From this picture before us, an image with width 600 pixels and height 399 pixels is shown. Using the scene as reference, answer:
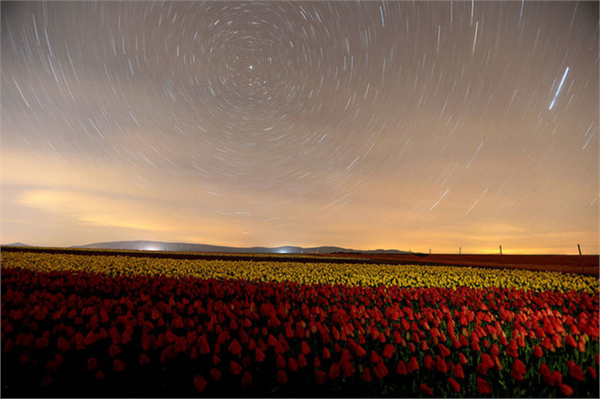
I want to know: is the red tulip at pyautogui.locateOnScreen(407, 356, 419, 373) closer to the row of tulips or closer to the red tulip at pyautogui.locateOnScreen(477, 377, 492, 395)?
the red tulip at pyautogui.locateOnScreen(477, 377, 492, 395)

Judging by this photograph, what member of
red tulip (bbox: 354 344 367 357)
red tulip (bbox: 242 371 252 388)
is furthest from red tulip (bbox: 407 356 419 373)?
red tulip (bbox: 242 371 252 388)

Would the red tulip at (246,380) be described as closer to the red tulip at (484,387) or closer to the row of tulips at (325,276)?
the red tulip at (484,387)

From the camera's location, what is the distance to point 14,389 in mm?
3430

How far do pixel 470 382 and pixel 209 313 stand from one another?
387 cm

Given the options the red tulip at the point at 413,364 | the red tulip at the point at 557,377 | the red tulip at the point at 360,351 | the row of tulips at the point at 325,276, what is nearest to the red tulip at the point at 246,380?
the red tulip at the point at 360,351

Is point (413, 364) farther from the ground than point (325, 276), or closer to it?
farther from the ground

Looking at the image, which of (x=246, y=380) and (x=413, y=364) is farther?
(x=413, y=364)

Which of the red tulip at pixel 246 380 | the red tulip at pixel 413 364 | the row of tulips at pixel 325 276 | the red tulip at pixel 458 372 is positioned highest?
the red tulip at pixel 413 364

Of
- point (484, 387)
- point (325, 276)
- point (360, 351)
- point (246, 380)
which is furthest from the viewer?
point (325, 276)

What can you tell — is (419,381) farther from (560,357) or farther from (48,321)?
(48,321)

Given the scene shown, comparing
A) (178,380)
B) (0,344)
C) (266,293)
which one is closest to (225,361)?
(178,380)

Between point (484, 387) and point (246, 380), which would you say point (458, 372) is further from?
point (246, 380)

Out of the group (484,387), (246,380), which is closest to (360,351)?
(484,387)

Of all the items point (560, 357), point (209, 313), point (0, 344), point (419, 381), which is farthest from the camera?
point (209, 313)
